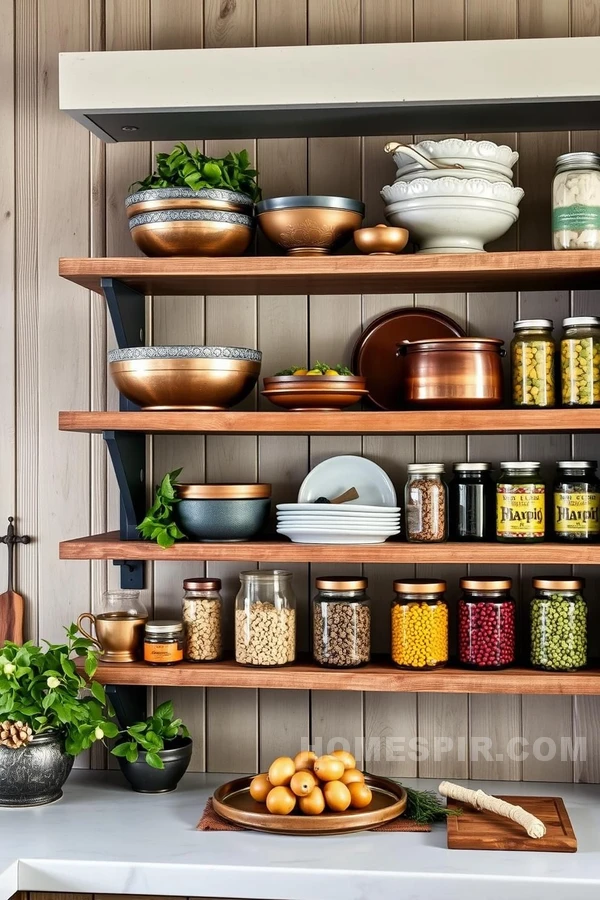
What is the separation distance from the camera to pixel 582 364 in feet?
6.14

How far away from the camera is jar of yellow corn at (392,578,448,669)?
6.24 feet

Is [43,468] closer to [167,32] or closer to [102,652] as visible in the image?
[102,652]

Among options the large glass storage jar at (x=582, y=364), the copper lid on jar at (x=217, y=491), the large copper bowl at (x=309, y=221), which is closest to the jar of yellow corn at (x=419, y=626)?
the copper lid on jar at (x=217, y=491)

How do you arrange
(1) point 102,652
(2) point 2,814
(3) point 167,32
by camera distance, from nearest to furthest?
(2) point 2,814, (1) point 102,652, (3) point 167,32

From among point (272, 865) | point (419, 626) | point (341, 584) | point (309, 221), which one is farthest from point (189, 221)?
point (272, 865)

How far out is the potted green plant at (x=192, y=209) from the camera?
6.23 feet

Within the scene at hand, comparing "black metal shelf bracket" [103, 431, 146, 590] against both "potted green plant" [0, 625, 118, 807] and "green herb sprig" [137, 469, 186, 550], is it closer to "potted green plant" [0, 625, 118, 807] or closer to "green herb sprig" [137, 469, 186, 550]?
"green herb sprig" [137, 469, 186, 550]

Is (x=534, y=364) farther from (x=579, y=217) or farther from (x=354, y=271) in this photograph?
(x=354, y=271)

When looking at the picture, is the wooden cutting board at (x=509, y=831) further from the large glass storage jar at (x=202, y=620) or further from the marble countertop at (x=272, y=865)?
the large glass storage jar at (x=202, y=620)

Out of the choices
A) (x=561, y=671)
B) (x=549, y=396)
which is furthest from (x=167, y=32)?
(x=561, y=671)

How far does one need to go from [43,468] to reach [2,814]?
2.36 feet

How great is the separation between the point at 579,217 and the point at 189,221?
28.6 inches

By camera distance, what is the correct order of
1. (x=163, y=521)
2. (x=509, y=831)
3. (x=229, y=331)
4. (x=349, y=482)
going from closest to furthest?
(x=509, y=831) → (x=163, y=521) → (x=349, y=482) → (x=229, y=331)

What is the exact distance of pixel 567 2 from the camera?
208 cm
